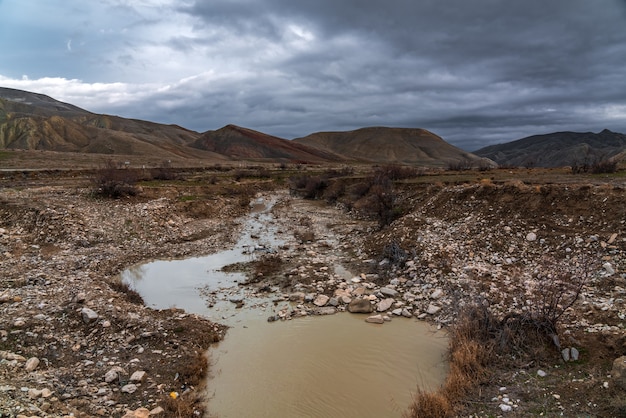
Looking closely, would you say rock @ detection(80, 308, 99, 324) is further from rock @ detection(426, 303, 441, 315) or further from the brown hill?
the brown hill

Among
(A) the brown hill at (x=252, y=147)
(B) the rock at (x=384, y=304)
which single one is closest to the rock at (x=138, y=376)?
(B) the rock at (x=384, y=304)

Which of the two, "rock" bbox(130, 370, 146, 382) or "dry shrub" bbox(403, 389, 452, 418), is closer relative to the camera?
"dry shrub" bbox(403, 389, 452, 418)

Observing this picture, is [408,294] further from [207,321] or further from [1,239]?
[1,239]

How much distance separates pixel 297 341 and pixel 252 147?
464ft

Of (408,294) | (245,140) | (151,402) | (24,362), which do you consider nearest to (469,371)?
(408,294)

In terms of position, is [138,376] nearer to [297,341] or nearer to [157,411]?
[157,411]

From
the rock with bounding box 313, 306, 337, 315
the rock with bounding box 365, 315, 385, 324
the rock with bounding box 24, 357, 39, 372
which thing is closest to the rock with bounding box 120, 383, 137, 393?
the rock with bounding box 24, 357, 39, 372

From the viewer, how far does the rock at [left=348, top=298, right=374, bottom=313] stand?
33.9ft

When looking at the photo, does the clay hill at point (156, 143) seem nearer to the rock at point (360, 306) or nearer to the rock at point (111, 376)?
the rock at point (360, 306)

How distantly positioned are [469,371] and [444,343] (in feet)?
5.40

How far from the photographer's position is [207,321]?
9641 mm

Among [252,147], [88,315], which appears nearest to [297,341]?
[88,315]

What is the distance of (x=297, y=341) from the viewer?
8883 millimetres

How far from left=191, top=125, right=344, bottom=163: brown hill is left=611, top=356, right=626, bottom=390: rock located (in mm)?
130119
